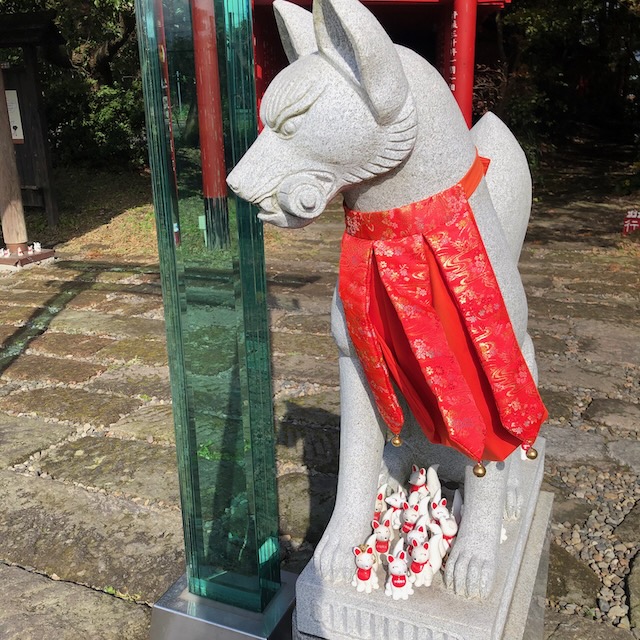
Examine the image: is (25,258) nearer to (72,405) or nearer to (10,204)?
(10,204)

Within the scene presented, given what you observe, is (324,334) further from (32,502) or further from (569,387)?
(32,502)

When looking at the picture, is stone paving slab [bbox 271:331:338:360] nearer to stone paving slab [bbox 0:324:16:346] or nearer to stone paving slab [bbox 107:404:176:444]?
stone paving slab [bbox 107:404:176:444]

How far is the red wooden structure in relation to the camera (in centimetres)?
592

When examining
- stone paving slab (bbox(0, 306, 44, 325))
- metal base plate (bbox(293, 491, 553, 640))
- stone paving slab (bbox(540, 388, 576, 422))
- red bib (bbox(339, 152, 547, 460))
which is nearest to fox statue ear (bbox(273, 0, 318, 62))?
red bib (bbox(339, 152, 547, 460))

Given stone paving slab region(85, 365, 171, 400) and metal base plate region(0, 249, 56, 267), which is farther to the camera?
metal base plate region(0, 249, 56, 267)

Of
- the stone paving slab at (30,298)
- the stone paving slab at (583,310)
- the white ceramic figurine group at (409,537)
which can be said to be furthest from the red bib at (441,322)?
the stone paving slab at (30,298)

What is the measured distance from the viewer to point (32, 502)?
260 centimetres

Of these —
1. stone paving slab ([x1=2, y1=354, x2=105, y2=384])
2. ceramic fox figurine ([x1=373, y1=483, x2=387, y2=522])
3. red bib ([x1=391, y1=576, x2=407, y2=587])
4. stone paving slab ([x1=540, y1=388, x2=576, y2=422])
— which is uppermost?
red bib ([x1=391, y1=576, x2=407, y2=587])

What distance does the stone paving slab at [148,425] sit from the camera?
121 inches

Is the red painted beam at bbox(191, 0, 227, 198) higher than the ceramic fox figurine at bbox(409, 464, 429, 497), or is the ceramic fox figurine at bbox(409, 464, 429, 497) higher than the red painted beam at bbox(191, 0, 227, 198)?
the red painted beam at bbox(191, 0, 227, 198)

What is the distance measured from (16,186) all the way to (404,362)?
6256 mm

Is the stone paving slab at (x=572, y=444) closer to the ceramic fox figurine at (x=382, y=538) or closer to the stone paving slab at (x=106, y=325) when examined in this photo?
the ceramic fox figurine at (x=382, y=538)

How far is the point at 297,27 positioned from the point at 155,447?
211 cm

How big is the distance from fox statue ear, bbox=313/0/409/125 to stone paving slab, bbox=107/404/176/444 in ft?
7.12
